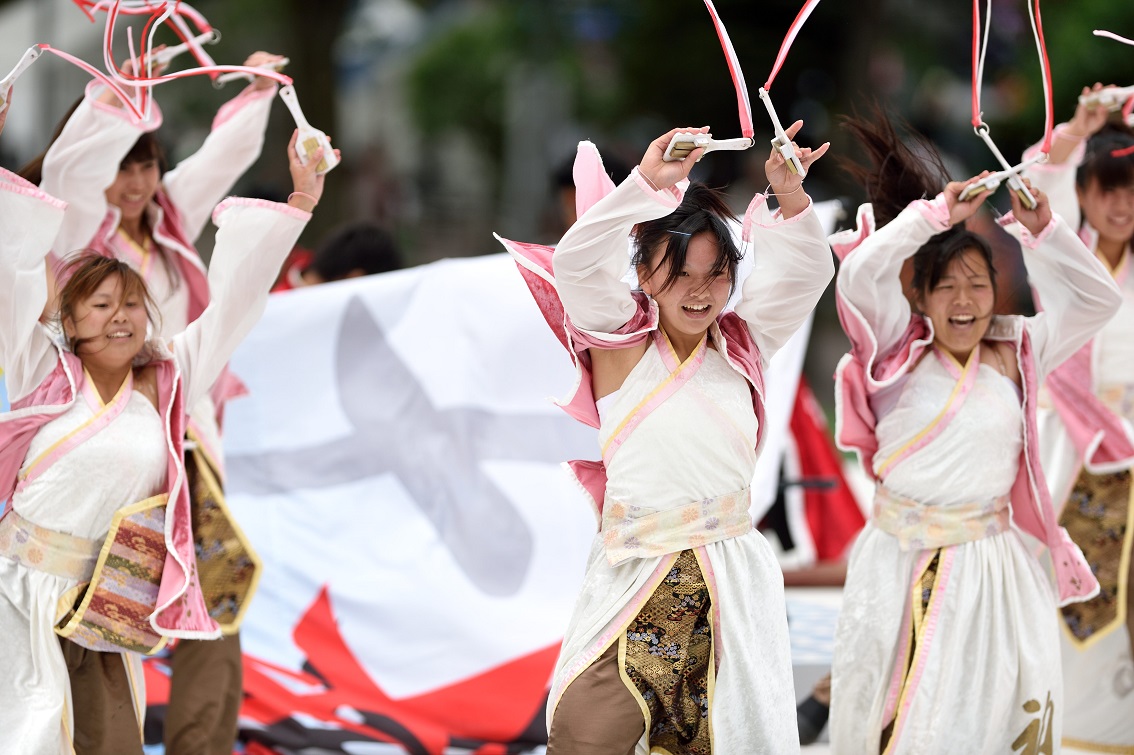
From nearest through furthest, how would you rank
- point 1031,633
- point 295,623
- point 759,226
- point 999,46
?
point 759,226
point 1031,633
point 295,623
point 999,46

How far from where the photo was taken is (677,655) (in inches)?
121

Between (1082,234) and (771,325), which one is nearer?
(771,325)

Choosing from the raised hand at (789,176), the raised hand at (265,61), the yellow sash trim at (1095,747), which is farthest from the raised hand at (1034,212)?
the raised hand at (265,61)

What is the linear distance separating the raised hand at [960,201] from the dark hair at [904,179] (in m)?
0.22

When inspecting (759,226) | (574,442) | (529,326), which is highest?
(759,226)

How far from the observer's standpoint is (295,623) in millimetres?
5117

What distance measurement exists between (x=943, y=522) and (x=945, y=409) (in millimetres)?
265

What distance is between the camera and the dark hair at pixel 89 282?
347cm

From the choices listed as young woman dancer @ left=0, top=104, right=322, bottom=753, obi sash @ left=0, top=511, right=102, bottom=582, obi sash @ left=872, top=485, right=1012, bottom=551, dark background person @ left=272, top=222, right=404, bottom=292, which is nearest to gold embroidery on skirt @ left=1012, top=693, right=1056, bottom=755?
obi sash @ left=872, top=485, right=1012, bottom=551

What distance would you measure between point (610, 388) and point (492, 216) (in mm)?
16630

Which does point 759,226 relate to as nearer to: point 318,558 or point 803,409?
point 318,558

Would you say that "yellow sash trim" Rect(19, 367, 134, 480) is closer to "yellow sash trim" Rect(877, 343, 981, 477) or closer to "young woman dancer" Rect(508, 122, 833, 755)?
"young woman dancer" Rect(508, 122, 833, 755)

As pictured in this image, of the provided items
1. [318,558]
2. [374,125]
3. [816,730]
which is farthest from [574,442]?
[374,125]

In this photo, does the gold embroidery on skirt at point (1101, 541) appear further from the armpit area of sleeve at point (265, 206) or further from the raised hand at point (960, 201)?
the armpit area of sleeve at point (265, 206)
